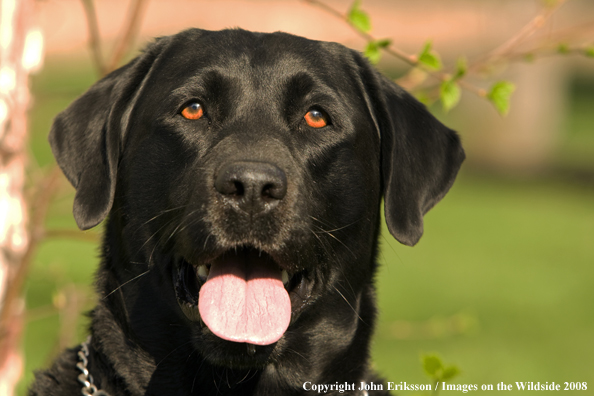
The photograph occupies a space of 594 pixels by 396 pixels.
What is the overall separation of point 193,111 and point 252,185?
26.4 inches

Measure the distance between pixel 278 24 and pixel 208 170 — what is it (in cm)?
2465

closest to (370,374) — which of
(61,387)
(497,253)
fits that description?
(61,387)

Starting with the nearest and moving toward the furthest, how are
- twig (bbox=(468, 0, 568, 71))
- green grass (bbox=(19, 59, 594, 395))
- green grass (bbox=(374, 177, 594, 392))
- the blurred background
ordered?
twig (bbox=(468, 0, 568, 71))
the blurred background
green grass (bbox=(19, 59, 594, 395))
green grass (bbox=(374, 177, 594, 392))

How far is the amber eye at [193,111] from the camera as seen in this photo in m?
3.24

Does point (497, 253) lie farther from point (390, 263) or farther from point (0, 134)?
point (0, 134)

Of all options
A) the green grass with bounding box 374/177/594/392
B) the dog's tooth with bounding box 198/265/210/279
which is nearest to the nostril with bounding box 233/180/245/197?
the dog's tooth with bounding box 198/265/210/279

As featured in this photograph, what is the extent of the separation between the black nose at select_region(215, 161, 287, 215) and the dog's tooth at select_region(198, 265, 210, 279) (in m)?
0.40

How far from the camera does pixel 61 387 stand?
3.31m

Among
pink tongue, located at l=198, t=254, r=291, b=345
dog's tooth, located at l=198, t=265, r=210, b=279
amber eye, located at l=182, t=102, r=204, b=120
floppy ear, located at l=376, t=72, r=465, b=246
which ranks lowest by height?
dog's tooth, located at l=198, t=265, r=210, b=279

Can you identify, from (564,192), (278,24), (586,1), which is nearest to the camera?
(564,192)

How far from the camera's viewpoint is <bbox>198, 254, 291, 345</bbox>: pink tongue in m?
2.85

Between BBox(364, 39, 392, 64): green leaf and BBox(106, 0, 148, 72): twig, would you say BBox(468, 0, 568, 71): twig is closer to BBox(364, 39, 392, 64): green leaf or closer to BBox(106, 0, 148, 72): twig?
BBox(364, 39, 392, 64): green leaf

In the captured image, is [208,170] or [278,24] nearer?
[208,170]

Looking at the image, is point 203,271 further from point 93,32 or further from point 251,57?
point 93,32
